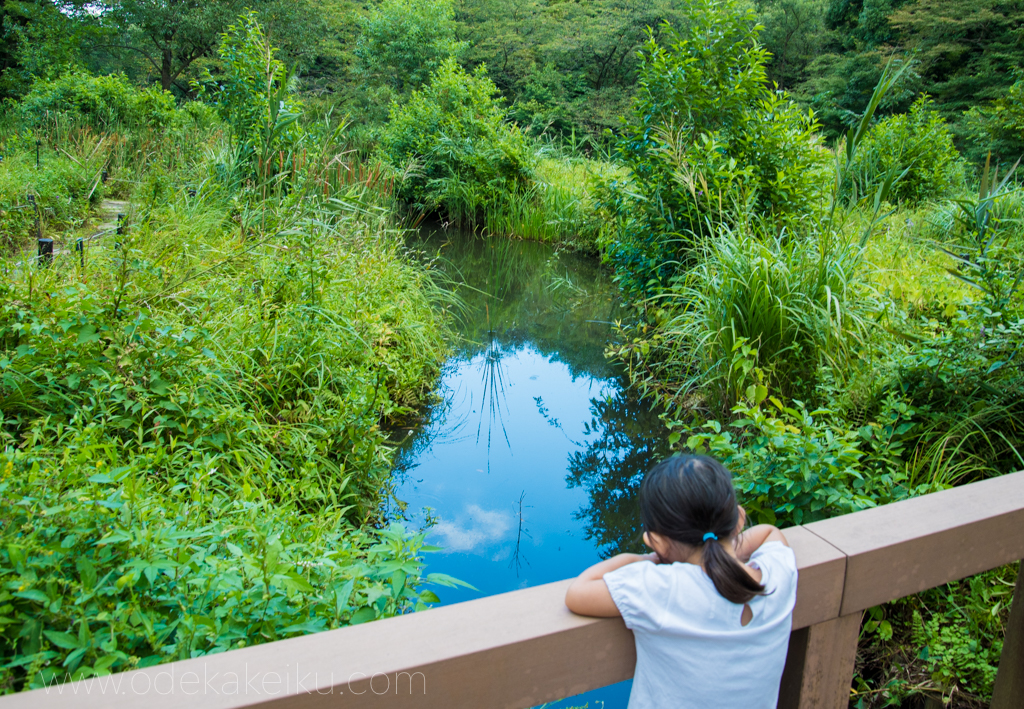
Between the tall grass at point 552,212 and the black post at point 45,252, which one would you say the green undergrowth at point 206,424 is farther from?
the tall grass at point 552,212

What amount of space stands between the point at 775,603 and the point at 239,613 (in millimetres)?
1090

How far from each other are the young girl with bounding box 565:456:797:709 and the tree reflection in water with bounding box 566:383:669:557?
2.04m

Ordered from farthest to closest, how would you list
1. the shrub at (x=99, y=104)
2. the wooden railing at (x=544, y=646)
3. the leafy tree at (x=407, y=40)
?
the leafy tree at (x=407, y=40) → the shrub at (x=99, y=104) → the wooden railing at (x=544, y=646)

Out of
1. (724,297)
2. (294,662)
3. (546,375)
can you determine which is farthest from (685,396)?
(294,662)

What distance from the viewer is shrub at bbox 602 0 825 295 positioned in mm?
4891

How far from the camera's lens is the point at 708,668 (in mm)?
1026

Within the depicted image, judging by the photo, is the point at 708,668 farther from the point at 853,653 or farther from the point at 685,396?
the point at 685,396

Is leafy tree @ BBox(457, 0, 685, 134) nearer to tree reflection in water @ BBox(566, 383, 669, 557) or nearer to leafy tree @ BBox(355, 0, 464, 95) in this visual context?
leafy tree @ BBox(355, 0, 464, 95)

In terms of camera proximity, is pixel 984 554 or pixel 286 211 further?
pixel 286 211

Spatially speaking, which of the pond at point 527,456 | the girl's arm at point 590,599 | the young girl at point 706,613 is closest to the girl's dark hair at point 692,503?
the young girl at point 706,613

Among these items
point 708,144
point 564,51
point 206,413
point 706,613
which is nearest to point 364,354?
point 206,413

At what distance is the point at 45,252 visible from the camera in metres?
3.36

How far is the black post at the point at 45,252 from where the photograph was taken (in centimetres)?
329

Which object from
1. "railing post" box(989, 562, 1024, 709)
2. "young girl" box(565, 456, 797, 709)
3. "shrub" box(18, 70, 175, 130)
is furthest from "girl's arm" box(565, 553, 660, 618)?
"shrub" box(18, 70, 175, 130)
